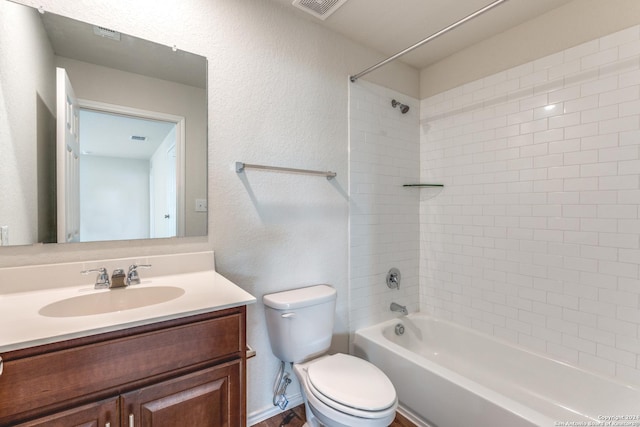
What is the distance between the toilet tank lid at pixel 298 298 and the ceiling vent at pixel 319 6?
1.60m

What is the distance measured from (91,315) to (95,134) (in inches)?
29.9

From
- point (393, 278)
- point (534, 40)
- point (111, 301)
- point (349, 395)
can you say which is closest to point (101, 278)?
point (111, 301)

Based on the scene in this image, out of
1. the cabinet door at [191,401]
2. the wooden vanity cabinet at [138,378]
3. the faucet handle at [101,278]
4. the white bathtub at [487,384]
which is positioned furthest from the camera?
the white bathtub at [487,384]

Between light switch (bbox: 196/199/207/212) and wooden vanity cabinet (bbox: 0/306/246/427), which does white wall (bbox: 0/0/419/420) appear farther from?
wooden vanity cabinet (bbox: 0/306/246/427)

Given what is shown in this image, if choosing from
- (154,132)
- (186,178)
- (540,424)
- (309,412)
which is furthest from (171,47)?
(540,424)

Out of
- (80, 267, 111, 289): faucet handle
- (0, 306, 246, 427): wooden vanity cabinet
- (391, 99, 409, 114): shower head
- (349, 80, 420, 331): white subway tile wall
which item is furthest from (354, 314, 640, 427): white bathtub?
(391, 99, 409, 114): shower head

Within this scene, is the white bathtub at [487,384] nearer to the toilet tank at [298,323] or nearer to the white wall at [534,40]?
the toilet tank at [298,323]

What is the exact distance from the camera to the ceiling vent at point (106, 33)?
1.25 metres

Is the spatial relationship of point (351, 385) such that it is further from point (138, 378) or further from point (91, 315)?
point (91, 315)

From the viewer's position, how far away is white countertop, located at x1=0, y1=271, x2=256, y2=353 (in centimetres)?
77

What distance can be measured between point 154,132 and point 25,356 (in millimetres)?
1004

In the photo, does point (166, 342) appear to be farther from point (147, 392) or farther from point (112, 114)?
point (112, 114)

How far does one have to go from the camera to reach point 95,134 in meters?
1.27

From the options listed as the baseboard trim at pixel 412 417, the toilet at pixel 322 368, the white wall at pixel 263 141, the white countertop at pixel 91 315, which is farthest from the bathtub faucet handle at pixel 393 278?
the white countertop at pixel 91 315
